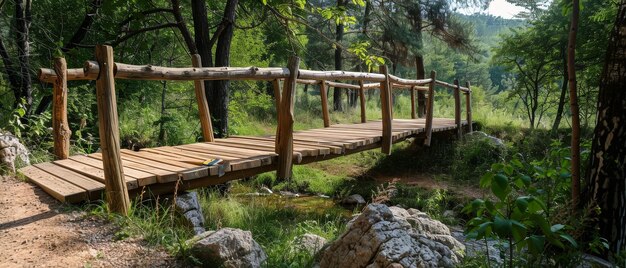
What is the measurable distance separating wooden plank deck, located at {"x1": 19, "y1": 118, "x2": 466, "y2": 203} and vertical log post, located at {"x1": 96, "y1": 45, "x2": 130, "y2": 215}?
22 cm

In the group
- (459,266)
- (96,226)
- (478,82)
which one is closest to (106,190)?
(96,226)

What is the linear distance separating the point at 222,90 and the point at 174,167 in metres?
3.27

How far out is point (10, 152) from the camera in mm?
4133

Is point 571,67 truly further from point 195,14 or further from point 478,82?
point 478,82

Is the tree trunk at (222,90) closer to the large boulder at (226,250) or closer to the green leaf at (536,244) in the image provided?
the large boulder at (226,250)

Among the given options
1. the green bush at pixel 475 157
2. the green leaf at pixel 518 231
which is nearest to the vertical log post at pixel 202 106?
the green leaf at pixel 518 231

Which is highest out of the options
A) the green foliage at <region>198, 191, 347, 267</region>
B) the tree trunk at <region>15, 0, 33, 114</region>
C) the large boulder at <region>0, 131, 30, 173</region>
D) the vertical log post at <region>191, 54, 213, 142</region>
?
the tree trunk at <region>15, 0, 33, 114</region>

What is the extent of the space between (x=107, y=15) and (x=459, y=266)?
7.03m

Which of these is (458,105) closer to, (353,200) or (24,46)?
(353,200)

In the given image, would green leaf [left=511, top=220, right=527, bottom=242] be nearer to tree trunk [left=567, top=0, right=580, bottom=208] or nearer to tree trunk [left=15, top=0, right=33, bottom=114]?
tree trunk [left=567, top=0, right=580, bottom=208]

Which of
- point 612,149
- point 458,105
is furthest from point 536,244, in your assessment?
point 458,105

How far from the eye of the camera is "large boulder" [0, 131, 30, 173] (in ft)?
13.1

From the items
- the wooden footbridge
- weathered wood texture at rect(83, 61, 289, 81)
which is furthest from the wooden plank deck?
weathered wood texture at rect(83, 61, 289, 81)

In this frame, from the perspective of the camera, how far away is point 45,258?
8.08ft
